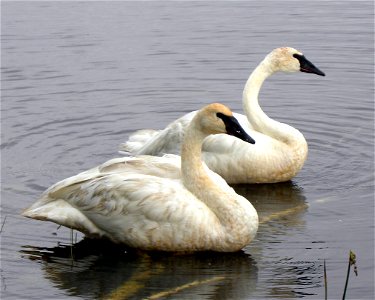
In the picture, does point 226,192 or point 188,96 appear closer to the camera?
point 226,192

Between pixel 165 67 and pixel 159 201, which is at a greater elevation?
pixel 165 67

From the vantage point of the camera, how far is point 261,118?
39.8 feet

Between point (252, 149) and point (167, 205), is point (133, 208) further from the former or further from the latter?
point (252, 149)

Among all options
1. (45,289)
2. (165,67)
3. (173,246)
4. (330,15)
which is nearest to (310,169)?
(173,246)

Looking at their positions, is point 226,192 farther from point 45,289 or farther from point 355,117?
point 355,117

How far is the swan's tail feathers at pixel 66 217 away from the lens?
989 centimetres

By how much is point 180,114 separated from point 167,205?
17.1 ft

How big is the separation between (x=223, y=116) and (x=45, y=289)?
2245 mm

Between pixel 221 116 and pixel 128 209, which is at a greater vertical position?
pixel 221 116

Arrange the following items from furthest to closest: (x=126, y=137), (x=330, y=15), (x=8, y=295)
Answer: (x=330, y=15) → (x=126, y=137) → (x=8, y=295)

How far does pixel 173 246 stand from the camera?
9.55 metres

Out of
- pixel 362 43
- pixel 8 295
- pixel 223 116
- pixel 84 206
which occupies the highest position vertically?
pixel 362 43

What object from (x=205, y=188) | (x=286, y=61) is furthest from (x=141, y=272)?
(x=286, y=61)

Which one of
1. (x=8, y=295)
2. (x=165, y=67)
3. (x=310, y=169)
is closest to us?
(x=8, y=295)
